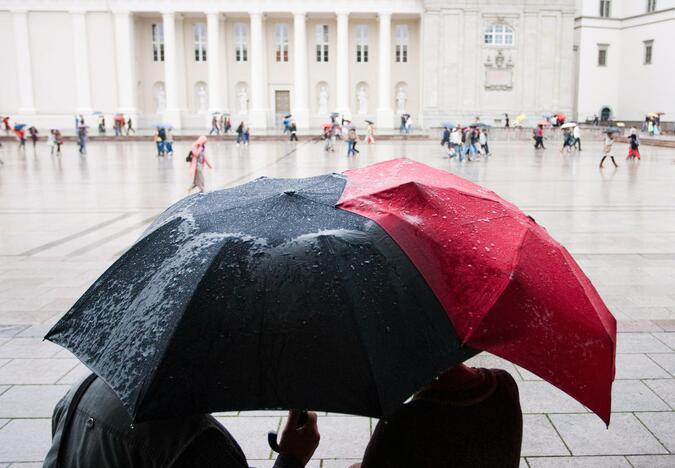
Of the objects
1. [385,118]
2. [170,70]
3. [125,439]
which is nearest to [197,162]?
[125,439]

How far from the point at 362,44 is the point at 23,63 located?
23.8 meters

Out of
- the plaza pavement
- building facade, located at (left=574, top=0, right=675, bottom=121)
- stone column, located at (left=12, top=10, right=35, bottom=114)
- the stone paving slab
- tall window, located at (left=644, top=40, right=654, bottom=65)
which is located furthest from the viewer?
building facade, located at (left=574, top=0, right=675, bottom=121)

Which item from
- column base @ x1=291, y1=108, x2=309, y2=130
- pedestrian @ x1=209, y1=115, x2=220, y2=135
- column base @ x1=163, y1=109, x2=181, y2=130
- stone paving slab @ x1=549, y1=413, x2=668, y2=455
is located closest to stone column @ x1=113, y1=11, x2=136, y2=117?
column base @ x1=163, y1=109, x2=181, y2=130

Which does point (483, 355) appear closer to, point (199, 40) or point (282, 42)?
point (282, 42)

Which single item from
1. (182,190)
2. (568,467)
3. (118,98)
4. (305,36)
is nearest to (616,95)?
(305,36)

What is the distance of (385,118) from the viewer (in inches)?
1935

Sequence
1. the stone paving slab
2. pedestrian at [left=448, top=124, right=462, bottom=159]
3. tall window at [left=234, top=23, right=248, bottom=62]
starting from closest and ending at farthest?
the stone paving slab < pedestrian at [left=448, top=124, right=462, bottom=159] < tall window at [left=234, top=23, right=248, bottom=62]

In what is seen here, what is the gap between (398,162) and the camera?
2500mm

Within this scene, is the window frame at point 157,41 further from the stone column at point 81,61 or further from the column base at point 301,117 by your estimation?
the column base at point 301,117

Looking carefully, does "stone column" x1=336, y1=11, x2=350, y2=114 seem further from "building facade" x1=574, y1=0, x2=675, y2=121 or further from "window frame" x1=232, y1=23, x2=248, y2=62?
"building facade" x1=574, y1=0, x2=675, y2=121

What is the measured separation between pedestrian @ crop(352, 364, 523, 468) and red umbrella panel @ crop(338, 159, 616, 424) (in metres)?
0.15

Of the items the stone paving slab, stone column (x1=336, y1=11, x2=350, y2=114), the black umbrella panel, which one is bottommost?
the stone paving slab

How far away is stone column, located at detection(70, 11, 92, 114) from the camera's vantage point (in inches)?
1836

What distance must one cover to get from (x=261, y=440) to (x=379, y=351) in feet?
7.81
